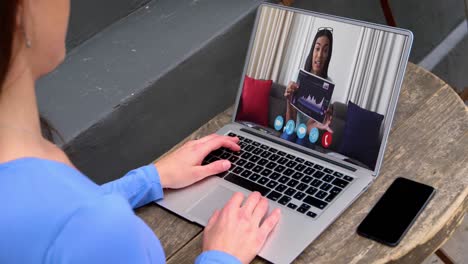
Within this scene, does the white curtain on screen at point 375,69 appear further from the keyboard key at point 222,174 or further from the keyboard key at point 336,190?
the keyboard key at point 222,174

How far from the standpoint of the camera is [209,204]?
3.97ft

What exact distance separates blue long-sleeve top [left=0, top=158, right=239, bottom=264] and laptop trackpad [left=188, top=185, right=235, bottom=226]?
16.4 inches

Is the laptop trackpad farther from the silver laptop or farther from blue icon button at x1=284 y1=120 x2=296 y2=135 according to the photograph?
blue icon button at x1=284 y1=120 x2=296 y2=135

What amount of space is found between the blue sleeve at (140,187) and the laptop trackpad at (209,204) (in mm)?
87

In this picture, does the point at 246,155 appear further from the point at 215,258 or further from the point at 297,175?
the point at 215,258

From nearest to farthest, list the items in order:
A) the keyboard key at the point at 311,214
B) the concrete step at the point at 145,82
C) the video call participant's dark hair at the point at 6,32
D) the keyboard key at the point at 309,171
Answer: the video call participant's dark hair at the point at 6,32 → the keyboard key at the point at 311,214 → the keyboard key at the point at 309,171 → the concrete step at the point at 145,82

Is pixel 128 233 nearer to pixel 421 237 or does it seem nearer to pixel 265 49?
pixel 421 237

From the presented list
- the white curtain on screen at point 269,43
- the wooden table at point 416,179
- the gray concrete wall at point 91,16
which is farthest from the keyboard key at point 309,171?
the gray concrete wall at point 91,16

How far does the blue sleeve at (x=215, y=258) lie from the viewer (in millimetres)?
1018

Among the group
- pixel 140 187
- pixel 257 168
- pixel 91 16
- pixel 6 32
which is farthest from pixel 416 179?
pixel 91 16

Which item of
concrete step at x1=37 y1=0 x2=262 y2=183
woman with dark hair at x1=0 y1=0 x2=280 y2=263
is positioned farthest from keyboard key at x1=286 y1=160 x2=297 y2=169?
concrete step at x1=37 y1=0 x2=262 y2=183

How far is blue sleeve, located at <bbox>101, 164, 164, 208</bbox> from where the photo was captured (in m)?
1.23

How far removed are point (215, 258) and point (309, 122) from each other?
400 millimetres

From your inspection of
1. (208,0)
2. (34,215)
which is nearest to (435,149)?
→ (34,215)
